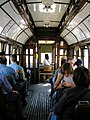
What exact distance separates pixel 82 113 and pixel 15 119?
3326mm

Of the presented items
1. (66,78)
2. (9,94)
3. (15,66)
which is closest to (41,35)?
(15,66)

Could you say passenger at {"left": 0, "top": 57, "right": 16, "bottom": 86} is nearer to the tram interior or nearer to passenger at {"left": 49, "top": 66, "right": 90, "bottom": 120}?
the tram interior

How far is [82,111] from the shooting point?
2475mm

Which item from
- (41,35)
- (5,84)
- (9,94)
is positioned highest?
(41,35)

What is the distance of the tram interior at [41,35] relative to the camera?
6117 mm

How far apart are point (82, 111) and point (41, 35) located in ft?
35.2

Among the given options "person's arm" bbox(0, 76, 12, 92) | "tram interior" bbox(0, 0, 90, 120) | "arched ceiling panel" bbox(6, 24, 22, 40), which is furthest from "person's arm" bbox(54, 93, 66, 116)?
"arched ceiling panel" bbox(6, 24, 22, 40)

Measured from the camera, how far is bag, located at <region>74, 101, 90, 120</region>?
8.06ft

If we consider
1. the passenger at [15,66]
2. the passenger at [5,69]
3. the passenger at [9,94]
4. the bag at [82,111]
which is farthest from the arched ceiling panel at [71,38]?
the bag at [82,111]

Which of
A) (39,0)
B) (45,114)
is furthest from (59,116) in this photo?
(39,0)

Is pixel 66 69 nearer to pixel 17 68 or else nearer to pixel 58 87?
pixel 58 87

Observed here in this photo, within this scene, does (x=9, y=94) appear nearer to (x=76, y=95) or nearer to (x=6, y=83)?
(x=6, y=83)

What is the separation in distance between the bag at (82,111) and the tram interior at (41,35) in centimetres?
262

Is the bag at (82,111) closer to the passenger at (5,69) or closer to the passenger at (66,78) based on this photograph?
the passenger at (66,78)
